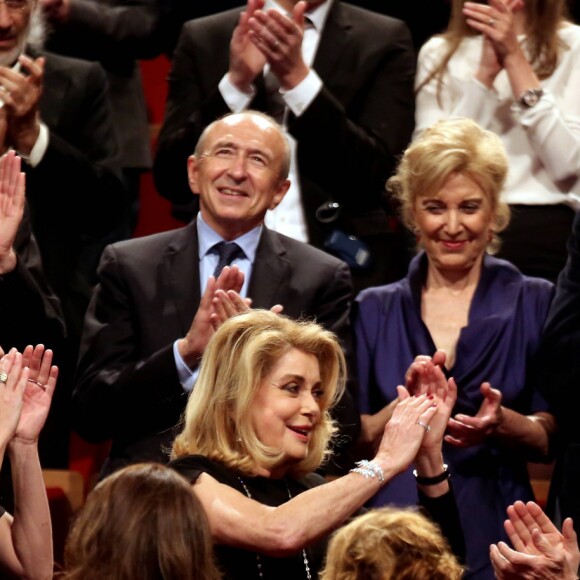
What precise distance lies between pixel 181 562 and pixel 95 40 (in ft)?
9.69

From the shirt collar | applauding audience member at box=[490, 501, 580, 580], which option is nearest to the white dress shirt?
the shirt collar

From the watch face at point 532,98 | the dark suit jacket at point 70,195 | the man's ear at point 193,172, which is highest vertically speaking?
the watch face at point 532,98

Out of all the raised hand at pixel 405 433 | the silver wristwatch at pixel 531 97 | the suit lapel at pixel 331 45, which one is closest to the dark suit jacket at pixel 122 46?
the suit lapel at pixel 331 45

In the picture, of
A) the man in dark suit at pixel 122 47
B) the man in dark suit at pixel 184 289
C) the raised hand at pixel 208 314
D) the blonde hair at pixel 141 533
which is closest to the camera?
the blonde hair at pixel 141 533

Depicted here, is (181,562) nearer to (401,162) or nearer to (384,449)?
(384,449)

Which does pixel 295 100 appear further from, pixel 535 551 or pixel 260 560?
pixel 535 551

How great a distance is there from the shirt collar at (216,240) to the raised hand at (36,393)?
74cm

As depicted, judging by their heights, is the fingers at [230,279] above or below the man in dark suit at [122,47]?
above

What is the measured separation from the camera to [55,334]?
13.8ft

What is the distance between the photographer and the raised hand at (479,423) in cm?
390

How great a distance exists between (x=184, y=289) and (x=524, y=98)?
3.91 ft

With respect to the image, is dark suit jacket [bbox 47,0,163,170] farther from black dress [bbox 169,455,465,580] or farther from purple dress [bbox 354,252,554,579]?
black dress [bbox 169,455,465,580]

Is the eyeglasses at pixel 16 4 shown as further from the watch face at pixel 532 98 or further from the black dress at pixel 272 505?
the black dress at pixel 272 505

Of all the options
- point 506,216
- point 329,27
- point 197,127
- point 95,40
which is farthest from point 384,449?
point 95,40
